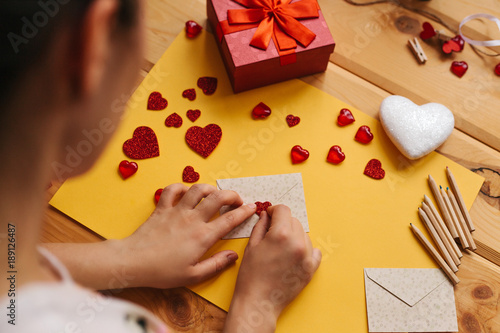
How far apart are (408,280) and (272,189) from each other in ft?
1.05

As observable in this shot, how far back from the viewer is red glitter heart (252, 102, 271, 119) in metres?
0.94

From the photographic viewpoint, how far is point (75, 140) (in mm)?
414

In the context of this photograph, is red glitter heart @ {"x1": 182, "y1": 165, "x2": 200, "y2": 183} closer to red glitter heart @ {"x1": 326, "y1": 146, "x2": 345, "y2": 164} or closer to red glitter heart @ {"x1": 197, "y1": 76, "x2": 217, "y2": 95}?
red glitter heart @ {"x1": 197, "y1": 76, "x2": 217, "y2": 95}

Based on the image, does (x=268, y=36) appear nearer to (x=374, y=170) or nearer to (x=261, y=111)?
(x=261, y=111)

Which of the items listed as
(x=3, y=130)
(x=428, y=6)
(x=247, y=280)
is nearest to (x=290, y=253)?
(x=247, y=280)

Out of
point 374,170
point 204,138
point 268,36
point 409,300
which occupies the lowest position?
point 409,300

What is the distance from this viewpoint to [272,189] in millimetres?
904

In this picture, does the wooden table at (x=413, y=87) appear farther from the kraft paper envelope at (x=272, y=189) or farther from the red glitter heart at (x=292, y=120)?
the kraft paper envelope at (x=272, y=189)

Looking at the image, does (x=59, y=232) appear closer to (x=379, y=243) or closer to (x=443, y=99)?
(x=379, y=243)

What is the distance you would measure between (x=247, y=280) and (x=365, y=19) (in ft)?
2.16

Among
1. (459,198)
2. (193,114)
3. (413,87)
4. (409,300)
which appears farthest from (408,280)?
(193,114)

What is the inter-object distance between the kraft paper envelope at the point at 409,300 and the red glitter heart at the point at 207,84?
500 millimetres

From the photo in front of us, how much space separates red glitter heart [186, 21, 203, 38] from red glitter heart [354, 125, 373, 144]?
1.42 feet

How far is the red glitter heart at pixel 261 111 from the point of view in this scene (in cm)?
94
